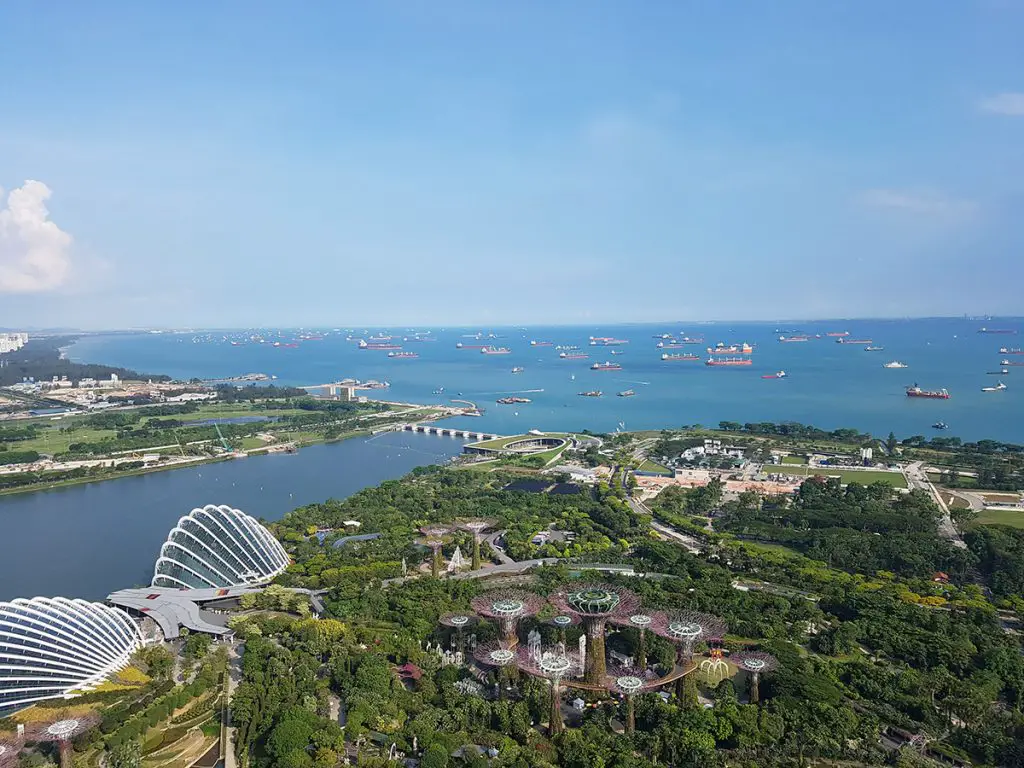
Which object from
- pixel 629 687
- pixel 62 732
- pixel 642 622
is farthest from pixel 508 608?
pixel 62 732

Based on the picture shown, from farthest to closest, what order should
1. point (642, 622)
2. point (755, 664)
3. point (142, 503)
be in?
point (142, 503)
point (642, 622)
point (755, 664)

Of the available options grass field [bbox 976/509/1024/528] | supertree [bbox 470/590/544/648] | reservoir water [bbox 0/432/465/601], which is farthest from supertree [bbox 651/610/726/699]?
grass field [bbox 976/509/1024/528]

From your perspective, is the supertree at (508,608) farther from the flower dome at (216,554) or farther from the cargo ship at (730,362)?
the cargo ship at (730,362)

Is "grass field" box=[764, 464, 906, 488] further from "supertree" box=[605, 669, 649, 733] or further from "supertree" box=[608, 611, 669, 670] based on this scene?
"supertree" box=[605, 669, 649, 733]

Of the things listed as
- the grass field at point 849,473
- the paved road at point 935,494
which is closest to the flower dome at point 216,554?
the paved road at point 935,494

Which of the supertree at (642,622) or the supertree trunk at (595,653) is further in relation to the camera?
the supertree at (642,622)

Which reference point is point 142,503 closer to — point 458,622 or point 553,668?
point 458,622
